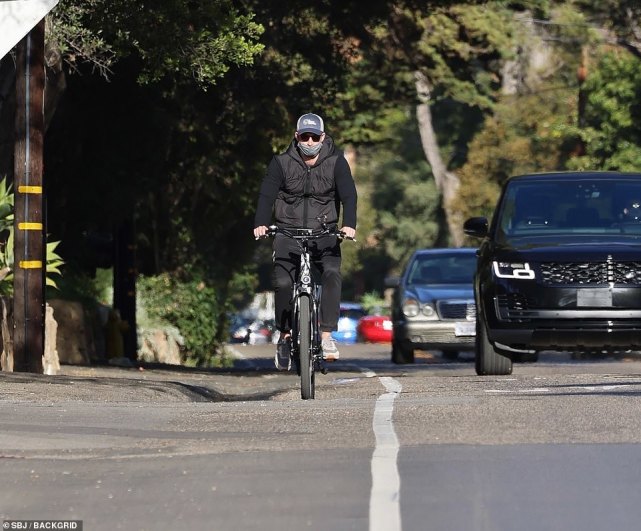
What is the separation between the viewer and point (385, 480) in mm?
8453

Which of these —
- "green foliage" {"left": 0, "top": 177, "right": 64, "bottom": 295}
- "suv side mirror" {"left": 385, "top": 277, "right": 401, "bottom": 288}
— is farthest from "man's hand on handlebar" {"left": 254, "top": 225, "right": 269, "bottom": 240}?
"suv side mirror" {"left": 385, "top": 277, "right": 401, "bottom": 288}

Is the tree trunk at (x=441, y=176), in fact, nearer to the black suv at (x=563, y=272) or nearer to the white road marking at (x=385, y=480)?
the black suv at (x=563, y=272)

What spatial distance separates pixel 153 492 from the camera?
834 cm

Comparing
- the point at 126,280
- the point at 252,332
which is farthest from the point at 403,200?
the point at 126,280

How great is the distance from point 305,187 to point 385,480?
19.6ft

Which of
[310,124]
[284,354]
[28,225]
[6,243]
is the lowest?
[284,354]

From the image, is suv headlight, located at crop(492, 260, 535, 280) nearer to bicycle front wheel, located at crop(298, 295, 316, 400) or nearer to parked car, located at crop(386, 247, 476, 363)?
bicycle front wheel, located at crop(298, 295, 316, 400)

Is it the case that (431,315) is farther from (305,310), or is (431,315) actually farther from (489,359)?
(305,310)

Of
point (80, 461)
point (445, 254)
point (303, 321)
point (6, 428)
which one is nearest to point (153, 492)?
point (80, 461)

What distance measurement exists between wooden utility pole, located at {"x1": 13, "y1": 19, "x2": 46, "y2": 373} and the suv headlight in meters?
5.22

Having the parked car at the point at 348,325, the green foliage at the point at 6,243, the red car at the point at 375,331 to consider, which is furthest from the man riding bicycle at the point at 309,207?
the parked car at the point at 348,325

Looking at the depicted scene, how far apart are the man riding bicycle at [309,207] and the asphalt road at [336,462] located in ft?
2.70

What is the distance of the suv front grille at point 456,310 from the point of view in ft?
84.1

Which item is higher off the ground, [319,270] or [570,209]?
[570,209]
